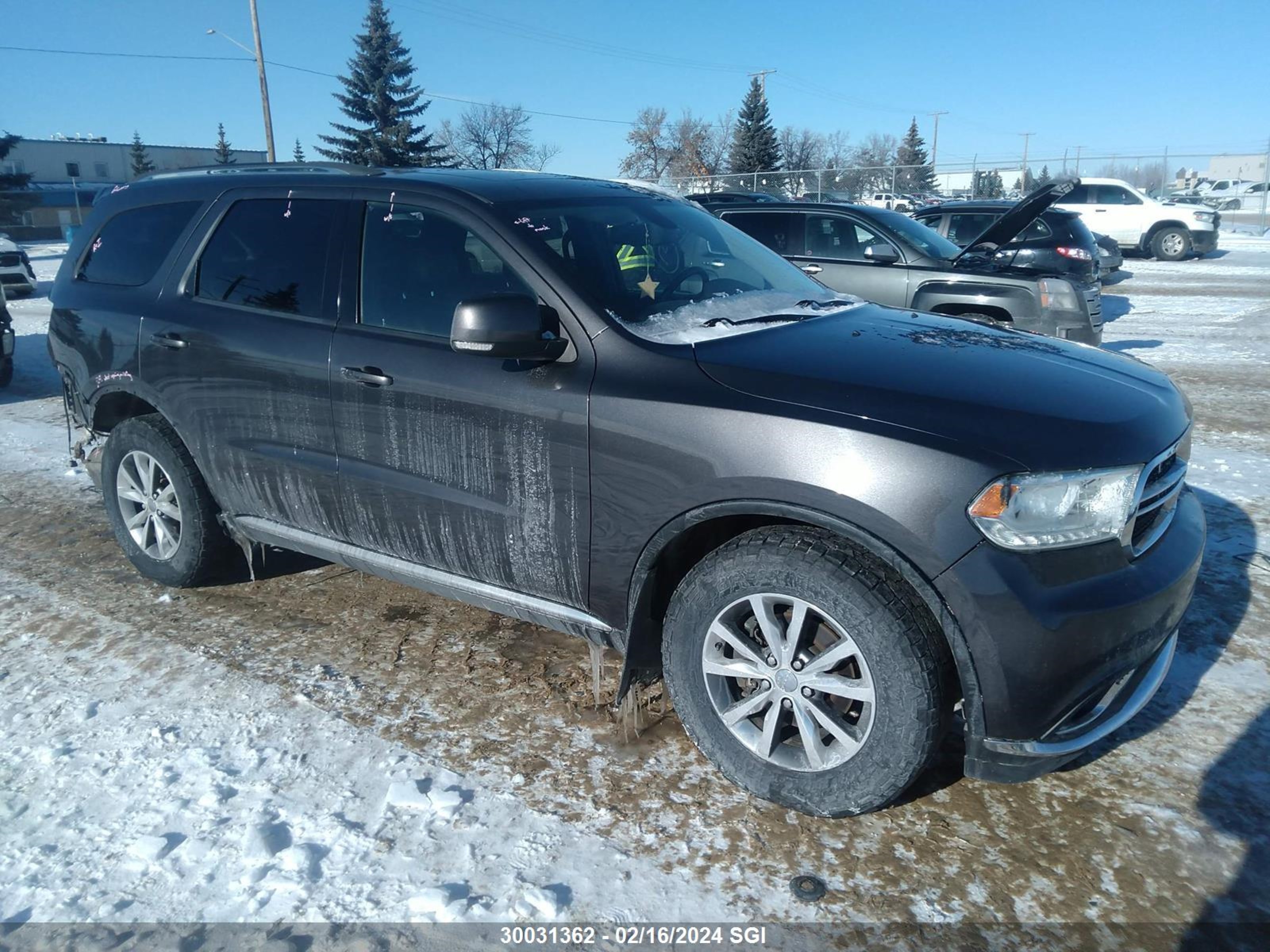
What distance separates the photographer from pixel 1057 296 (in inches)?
321

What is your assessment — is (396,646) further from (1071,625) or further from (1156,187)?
(1156,187)

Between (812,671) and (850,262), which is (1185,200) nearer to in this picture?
(850,262)

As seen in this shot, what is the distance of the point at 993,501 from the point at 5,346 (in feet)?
32.8

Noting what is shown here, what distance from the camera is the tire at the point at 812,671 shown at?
2.55 meters

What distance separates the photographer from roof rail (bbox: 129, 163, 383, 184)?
3.96 metres

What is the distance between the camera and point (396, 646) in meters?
3.95

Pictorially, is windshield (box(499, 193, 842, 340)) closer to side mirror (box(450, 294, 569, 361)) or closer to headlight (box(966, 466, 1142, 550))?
side mirror (box(450, 294, 569, 361))

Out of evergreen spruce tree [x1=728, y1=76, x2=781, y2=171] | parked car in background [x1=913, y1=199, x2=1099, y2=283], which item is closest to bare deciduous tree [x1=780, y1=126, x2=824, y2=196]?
evergreen spruce tree [x1=728, y1=76, x2=781, y2=171]

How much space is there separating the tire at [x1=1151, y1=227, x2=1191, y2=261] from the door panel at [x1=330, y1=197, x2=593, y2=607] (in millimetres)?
23761

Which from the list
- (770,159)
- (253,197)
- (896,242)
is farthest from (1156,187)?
(253,197)

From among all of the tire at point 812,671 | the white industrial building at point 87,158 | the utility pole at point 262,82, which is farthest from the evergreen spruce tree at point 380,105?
the tire at point 812,671

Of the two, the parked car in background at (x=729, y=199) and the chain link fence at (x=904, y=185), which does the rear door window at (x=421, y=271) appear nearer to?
the parked car in background at (x=729, y=199)

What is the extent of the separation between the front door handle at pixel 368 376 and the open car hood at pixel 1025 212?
4.95 m

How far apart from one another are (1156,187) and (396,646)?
144 feet
